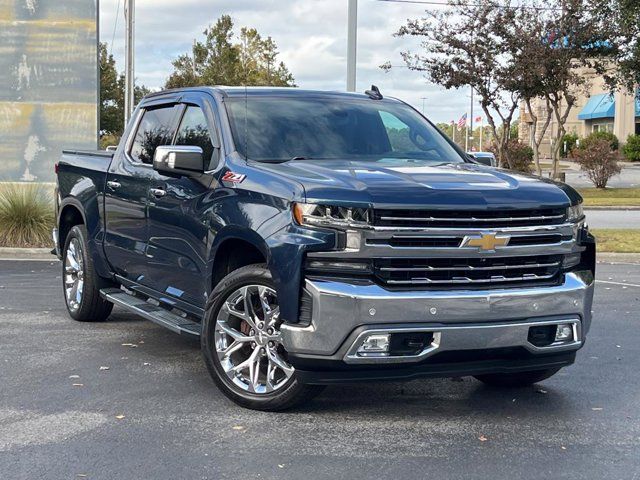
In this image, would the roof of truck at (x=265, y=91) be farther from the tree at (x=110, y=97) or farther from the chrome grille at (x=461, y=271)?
the tree at (x=110, y=97)

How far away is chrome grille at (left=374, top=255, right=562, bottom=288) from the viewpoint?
5066mm

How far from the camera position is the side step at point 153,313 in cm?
631

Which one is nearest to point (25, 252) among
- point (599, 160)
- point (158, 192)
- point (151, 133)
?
point (151, 133)

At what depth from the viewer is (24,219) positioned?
14.6 m

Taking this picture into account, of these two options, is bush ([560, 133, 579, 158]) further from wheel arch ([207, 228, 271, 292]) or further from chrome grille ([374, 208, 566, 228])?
chrome grille ([374, 208, 566, 228])

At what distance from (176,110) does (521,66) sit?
22.8 meters

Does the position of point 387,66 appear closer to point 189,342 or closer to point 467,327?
point 189,342

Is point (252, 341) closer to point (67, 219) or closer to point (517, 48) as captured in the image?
point (67, 219)

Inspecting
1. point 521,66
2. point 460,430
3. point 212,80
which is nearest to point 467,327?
point 460,430

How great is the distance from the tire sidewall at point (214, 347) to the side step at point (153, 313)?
0.41 meters

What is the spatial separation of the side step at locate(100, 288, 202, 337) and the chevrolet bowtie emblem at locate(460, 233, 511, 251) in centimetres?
198

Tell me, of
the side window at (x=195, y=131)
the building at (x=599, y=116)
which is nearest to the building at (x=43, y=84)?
the side window at (x=195, y=131)

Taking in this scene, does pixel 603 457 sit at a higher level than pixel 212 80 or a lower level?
lower

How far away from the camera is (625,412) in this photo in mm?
5801
